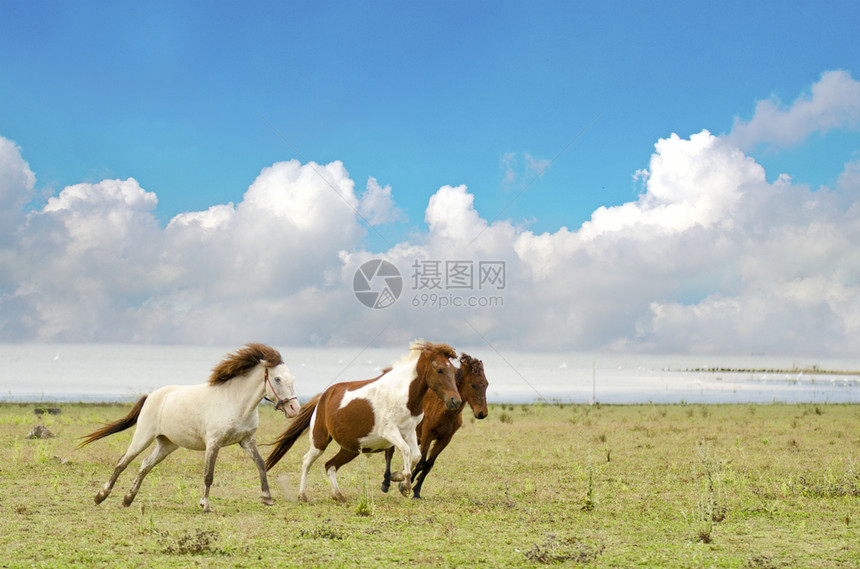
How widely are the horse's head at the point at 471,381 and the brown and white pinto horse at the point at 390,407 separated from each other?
72cm

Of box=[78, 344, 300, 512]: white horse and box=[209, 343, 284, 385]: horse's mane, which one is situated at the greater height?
box=[209, 343, 284, 385]: horse's mane

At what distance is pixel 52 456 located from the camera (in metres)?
14.2

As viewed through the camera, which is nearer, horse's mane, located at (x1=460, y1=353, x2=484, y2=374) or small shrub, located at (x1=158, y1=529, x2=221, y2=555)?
small shrub, located at (x1=158, y1=529, x2=221, y2=555)

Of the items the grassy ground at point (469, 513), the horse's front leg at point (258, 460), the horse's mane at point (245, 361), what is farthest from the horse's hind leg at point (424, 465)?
the horse's mane at point (245, 361)

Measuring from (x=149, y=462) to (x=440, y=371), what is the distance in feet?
13.6

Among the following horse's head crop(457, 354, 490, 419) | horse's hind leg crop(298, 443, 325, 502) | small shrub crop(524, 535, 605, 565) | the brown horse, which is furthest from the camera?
horse's head crop(457, 354, 490, 419)

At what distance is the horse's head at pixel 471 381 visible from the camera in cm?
1038

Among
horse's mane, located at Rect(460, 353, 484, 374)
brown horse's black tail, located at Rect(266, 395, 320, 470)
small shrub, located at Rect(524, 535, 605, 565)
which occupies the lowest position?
small shrub, located at Rect(524, 535, 605, 565)

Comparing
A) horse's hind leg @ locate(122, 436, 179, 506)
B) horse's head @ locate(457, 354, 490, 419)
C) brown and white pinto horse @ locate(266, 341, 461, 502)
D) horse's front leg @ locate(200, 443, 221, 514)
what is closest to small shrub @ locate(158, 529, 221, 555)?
horse's front leg @ locate(200, 443, 221, 514)

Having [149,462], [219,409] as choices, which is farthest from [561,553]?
[149,462]

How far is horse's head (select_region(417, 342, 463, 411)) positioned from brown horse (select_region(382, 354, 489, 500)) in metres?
0.66

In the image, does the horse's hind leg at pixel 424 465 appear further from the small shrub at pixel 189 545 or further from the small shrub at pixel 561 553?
the small shrub at pixel 189 545

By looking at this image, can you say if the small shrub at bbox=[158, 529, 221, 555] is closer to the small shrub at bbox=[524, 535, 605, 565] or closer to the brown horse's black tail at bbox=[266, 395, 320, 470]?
the small shrub at bbox=[524, 535, 605, 565]

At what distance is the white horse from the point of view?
361 inches
